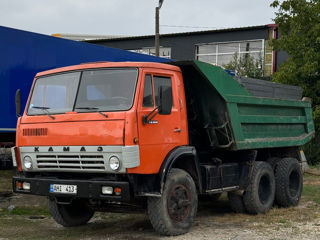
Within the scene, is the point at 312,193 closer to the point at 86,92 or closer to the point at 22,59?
the point at 86,92

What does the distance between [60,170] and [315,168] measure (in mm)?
11335

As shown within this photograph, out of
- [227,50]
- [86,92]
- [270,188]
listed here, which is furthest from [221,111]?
[227,50]

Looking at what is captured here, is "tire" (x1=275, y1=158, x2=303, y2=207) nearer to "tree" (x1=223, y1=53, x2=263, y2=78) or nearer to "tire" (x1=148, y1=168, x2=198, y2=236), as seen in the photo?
"tire" (x1=148, y1=168, x2=198, y2=236)

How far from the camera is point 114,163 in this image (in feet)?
20.5

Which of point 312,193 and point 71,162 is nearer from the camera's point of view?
point 71,162

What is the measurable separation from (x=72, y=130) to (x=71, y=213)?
1813 mm

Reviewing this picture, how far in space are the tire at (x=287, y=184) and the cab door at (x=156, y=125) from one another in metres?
3.02

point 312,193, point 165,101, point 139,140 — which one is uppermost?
point 165,101

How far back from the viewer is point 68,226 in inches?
306

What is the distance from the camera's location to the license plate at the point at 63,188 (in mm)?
6531

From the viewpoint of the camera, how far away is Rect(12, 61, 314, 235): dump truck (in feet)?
20.9

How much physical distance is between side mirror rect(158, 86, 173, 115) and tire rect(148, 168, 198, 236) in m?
0.86

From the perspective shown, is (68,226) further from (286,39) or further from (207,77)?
(286,39)

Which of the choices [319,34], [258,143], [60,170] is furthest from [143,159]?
[319,34]
